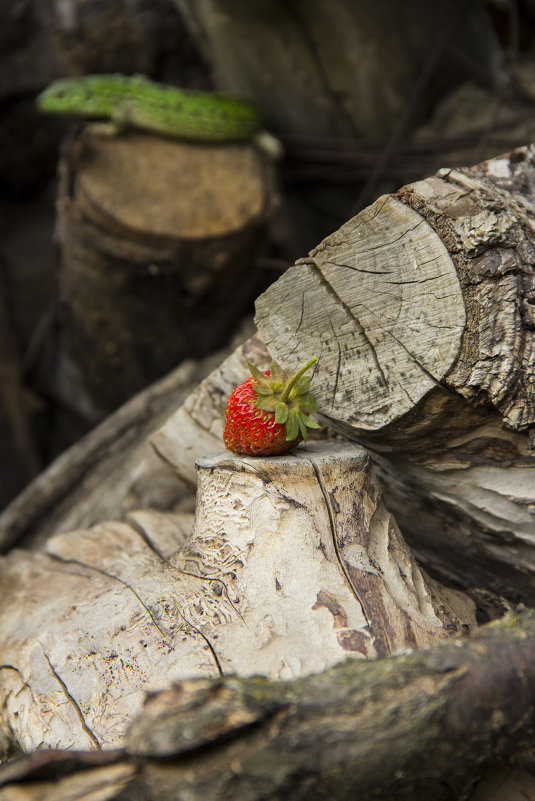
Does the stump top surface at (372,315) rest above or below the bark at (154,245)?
below

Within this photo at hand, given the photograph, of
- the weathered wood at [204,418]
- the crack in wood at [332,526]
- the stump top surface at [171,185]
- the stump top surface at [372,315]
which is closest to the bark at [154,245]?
the stump top surface at [171,185]

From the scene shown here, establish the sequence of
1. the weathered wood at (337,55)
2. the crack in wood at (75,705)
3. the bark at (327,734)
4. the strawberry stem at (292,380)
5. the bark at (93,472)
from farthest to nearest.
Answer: the weathered wood at (337,55) → the bark at (93,472) → the strawberry stem at (292,380) → the crack in wood at (75,705) → the bark at (327,734)

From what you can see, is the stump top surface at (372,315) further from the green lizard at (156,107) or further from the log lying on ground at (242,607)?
the green lizard at (156,107)

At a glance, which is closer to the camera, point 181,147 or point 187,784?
point 187,784

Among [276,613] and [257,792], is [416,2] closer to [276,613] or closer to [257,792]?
[276,613]

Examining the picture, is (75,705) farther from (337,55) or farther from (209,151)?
(337,55)

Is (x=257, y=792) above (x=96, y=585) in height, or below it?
→ below

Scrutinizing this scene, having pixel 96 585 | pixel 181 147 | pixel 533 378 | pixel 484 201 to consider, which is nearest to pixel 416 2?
pixel 181 147
